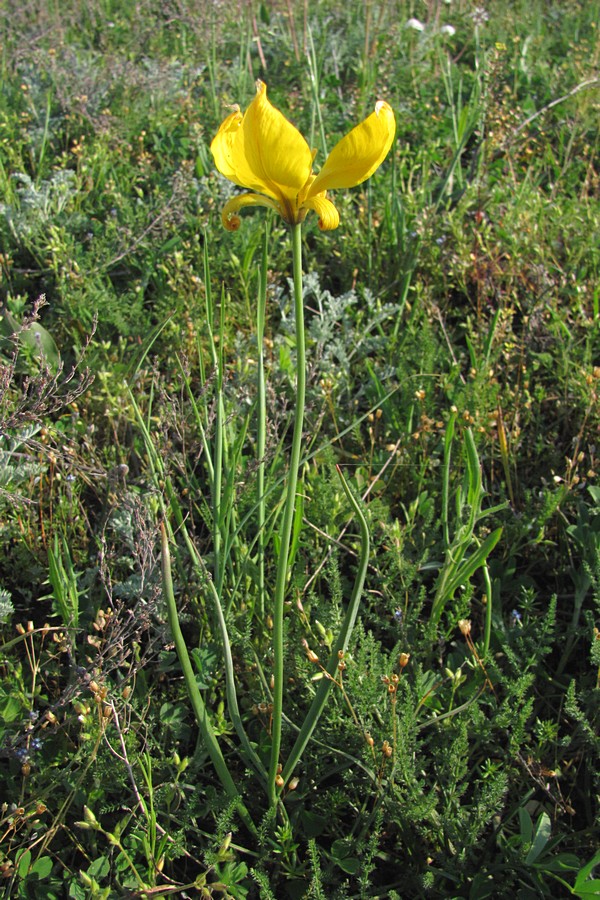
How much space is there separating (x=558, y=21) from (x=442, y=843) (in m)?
5.15

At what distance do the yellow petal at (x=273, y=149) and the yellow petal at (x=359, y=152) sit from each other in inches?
1.3

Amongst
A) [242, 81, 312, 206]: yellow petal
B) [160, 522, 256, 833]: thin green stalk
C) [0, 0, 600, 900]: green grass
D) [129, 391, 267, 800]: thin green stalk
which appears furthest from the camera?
[0, 0, 600, 900]: green grass

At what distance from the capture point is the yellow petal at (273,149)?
1003 millimetres

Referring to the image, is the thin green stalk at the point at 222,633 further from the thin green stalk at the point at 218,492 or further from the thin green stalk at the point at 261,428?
the thin green stalk at the point at 261,428

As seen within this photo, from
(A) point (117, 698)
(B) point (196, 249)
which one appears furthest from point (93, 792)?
(B) point (196, 249)

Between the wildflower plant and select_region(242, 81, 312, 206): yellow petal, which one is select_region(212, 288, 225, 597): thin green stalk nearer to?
the wildflower plant

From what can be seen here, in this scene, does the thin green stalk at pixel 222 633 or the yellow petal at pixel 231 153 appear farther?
the thin green stalk at pixel 222 633

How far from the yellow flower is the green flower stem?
0.18ft

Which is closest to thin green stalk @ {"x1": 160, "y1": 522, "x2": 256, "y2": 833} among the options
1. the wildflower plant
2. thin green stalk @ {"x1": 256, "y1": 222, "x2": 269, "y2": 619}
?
the wildflower plant

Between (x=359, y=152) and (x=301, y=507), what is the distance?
2.60ft

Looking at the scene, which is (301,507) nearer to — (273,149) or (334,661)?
(334,661)

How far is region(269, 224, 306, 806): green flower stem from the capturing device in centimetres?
108

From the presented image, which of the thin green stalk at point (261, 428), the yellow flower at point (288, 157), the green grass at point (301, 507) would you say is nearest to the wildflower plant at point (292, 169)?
the yellow flower at point (288, 157)

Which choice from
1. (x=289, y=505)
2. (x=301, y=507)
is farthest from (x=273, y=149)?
(x=301, y=507)
